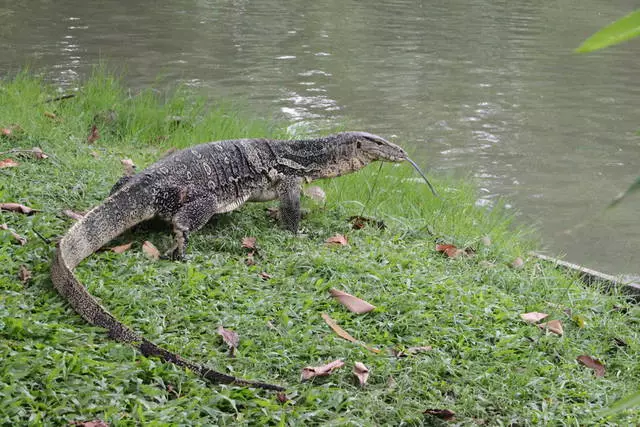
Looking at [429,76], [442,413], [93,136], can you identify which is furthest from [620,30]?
[429,76]

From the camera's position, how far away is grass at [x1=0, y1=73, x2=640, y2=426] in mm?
2650

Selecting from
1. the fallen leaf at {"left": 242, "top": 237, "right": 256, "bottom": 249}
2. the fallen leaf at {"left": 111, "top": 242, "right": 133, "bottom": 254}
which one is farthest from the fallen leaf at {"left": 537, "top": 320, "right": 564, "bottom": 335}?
the fallen leaf at {"left": 111, "top": 242, "right": 133, "bottom": 254}

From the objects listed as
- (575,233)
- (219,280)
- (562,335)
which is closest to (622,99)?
(575,233)

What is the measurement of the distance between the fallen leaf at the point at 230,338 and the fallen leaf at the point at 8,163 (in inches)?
91.6

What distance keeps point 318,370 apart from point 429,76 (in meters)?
9.79

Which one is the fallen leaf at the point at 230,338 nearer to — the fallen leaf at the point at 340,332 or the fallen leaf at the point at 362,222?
the fallen leaf at the point at 340,332

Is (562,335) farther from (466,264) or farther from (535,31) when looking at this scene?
(535,31)

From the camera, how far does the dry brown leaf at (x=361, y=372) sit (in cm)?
297

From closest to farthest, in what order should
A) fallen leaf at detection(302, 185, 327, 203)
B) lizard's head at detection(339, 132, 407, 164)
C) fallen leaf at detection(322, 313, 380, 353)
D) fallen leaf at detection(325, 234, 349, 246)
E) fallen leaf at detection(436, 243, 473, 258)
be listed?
fallen leaf at detection(322, 313, 380, 353) < fallen leaf at detection(325, 234, 349, 246) < fallen leaf at detection(436, 243, 473, 258) < lizard's head at detection(339, 132, 407, 164) < fallen leaf at detection(302, 185, 327, 203)

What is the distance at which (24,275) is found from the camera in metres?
3.31

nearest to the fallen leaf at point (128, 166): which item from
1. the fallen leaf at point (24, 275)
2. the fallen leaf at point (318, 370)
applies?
the fallen leaf at point (24, 275)

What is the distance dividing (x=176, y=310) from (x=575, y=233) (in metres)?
4.48

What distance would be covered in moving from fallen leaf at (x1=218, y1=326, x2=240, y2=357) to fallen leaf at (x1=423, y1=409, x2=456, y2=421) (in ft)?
2.64

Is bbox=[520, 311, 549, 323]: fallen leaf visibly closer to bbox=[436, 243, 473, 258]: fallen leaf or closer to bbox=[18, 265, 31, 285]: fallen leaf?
bbox=[436, 243, 473, 258]: fallen leaf
